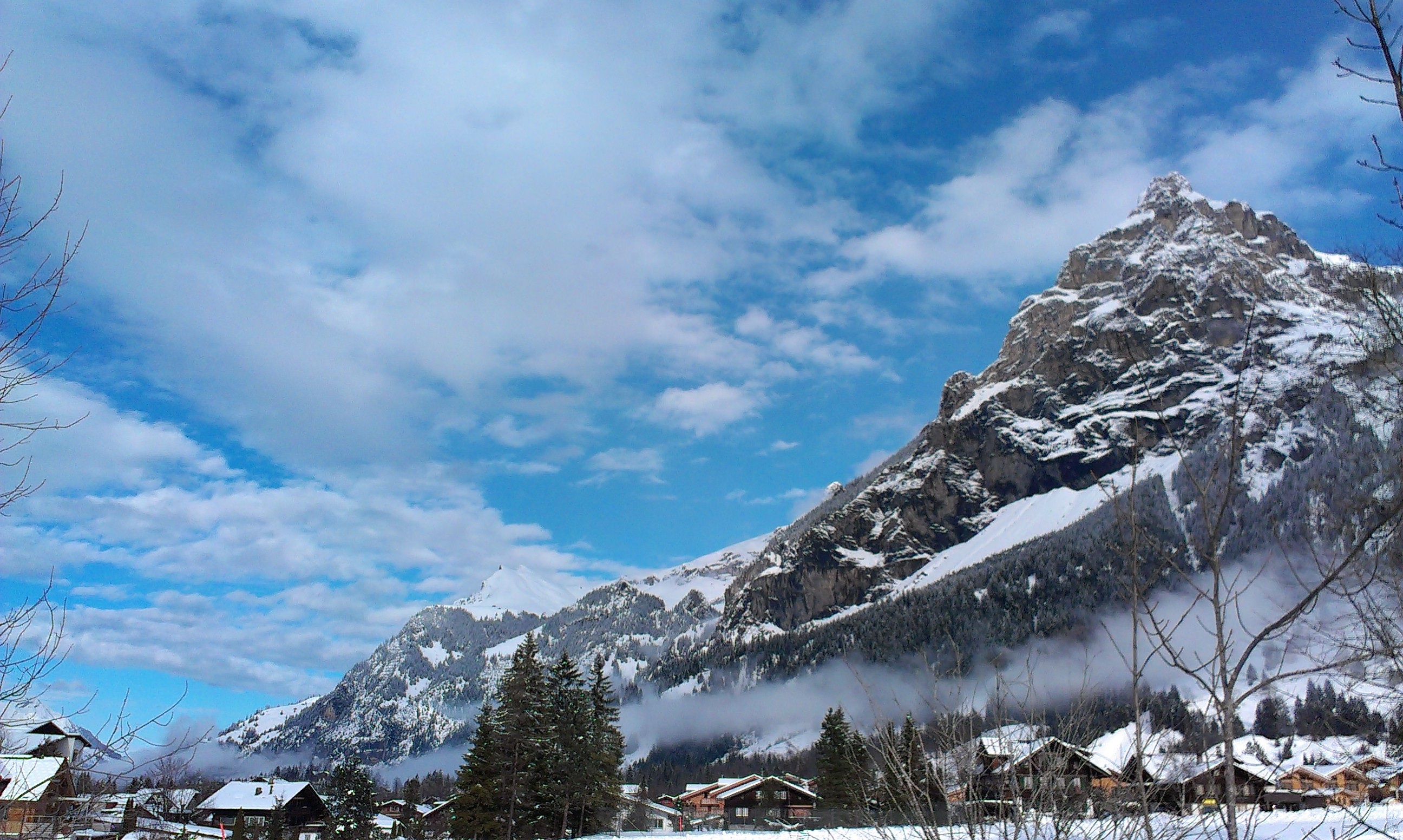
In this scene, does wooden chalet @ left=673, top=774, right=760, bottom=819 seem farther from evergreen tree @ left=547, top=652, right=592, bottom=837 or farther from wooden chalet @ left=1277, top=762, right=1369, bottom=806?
wooden chalet @ left=1277, top=762, right=1369, bottom=806

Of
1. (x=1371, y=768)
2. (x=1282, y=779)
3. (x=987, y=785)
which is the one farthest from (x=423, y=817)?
(x=987, y=785)

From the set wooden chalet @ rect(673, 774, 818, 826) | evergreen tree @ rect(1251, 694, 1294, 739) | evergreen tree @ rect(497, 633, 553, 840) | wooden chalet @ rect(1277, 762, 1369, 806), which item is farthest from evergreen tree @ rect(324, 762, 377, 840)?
evergreen tree @ rect(1251, 694, 1294, 739)

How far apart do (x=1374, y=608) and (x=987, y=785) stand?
19.3 feet

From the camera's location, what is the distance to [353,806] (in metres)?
52.3

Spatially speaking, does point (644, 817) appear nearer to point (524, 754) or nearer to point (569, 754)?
point (569, 754)

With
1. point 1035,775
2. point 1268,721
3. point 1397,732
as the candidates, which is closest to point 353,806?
point 1397,732

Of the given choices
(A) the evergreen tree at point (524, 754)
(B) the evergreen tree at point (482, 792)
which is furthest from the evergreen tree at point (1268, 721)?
(B) the evergreen tree at point (482, 792)

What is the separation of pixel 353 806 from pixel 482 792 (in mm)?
18273

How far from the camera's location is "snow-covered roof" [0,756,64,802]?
6160mm

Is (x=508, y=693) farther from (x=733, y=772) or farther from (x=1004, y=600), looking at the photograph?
(x=1004, y=600)

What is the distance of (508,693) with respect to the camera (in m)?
40.2

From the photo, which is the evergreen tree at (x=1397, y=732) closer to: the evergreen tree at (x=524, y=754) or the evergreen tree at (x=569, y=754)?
the evergreen tree at (x=524, y=754)

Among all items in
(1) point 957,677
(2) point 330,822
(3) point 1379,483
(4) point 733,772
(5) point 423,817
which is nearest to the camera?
(1) point 957,677

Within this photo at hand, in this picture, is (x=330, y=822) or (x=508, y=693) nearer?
(x=508, y=693)
